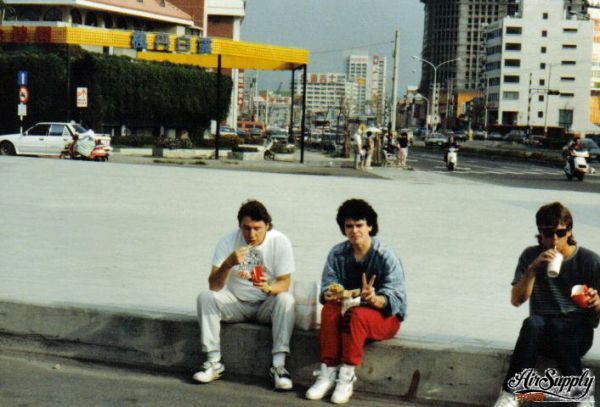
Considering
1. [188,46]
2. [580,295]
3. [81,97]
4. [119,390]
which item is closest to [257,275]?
[119,390]

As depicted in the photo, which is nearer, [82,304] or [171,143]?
[82,304]

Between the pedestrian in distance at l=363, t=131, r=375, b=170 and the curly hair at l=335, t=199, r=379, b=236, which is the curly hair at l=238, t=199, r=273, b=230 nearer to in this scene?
the curly hair at l=335, t=199, r=379, b=236

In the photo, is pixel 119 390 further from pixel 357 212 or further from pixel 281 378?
pixel 357 212

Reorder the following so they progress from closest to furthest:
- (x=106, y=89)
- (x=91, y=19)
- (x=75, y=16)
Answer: (x=106, y=89)
(x=75, y=16)
(x=91, y=19)

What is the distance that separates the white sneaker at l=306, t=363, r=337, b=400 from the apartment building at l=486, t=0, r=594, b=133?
14752 cm

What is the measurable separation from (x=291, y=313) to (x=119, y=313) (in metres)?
1.41

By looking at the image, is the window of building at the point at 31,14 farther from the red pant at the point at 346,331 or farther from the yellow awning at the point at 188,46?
the red pant at the point at 346,331

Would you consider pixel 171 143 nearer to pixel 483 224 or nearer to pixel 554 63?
pixel 483 224

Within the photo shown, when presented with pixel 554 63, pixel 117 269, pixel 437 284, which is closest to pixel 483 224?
pixel 437 284

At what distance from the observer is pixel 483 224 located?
1619cm

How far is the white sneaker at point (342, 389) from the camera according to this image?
19.7 feet

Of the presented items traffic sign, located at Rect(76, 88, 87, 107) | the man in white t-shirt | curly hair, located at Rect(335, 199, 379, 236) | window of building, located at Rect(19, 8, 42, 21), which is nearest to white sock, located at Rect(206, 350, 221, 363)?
the man in white t-shirt

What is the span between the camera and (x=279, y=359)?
251 inches

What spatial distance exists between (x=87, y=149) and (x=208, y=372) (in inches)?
1187
